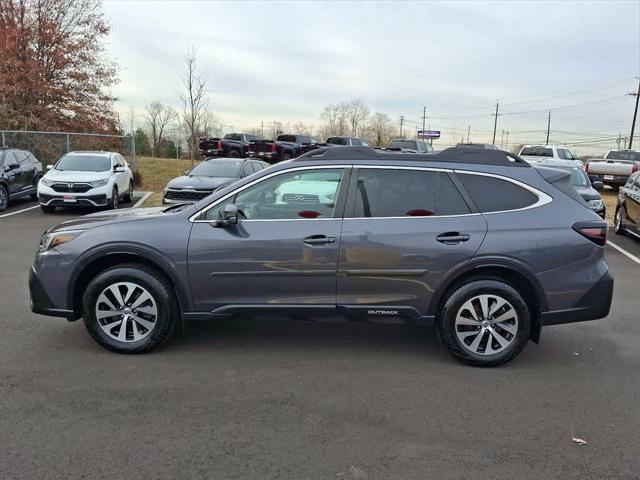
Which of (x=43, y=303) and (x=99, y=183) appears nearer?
(x=43, y=303)

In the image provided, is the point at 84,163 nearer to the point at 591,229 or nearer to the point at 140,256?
the point at 140,256

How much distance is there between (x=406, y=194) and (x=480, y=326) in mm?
1240

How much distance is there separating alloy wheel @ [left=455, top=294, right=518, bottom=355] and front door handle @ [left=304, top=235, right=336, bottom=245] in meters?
1.20

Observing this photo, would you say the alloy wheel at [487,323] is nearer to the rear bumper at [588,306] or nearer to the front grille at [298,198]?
the rear bumper at [588,306]

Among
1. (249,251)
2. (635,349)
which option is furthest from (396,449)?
(635,349)

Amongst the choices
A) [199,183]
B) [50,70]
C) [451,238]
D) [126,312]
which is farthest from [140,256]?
[50,70]

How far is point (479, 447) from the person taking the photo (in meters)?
3.15

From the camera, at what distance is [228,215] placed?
13.7ft

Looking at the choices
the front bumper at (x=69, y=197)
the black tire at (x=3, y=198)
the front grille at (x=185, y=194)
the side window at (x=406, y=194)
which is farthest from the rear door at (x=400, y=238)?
the black tire at (x=3, y=198)

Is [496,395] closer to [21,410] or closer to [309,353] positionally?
[309,353]

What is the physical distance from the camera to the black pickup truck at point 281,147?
29.1 metres

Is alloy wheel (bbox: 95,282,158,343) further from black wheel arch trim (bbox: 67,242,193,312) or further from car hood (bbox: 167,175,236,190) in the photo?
car hood (bbox: 167,175,236,190)

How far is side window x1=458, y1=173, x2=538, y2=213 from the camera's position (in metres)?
4.34

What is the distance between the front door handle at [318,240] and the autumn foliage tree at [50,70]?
76.0 ft
